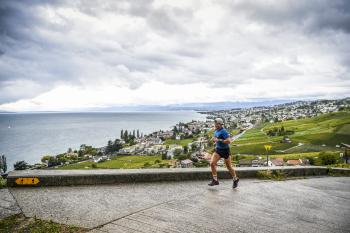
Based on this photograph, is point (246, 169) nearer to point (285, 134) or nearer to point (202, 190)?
point (202, 190)

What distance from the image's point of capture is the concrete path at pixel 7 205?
15.6 feet

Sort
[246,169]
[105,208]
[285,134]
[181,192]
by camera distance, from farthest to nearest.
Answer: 1. [285,134]
2. [246,169]
3. [181,192]
4. [105,208]

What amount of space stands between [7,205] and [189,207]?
3262mm

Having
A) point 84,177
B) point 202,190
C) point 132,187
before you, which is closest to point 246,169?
point 202,190

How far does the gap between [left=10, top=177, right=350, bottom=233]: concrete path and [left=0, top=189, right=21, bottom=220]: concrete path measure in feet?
0.42

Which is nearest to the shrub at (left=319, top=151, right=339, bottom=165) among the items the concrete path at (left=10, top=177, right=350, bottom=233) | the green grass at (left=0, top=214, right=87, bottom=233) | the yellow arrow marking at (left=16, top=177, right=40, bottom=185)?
the concrete path at (left=10, top=177, right=350, bottom=233)

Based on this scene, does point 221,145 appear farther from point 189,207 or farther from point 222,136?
point 189,207

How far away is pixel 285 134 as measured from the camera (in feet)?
298

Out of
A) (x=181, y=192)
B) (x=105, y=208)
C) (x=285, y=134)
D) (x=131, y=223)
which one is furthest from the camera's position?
(x=285, y=134)

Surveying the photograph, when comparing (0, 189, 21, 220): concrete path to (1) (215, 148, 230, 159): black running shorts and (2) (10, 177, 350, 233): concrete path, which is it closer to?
(2) (10, 177, 350, 233): concrete path

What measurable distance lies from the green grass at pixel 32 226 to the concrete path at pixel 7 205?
0.91ft

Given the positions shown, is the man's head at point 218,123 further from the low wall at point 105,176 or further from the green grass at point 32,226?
the green grass at point 32,226

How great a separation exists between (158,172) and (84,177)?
1.85 m

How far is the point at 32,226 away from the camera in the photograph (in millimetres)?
4230
